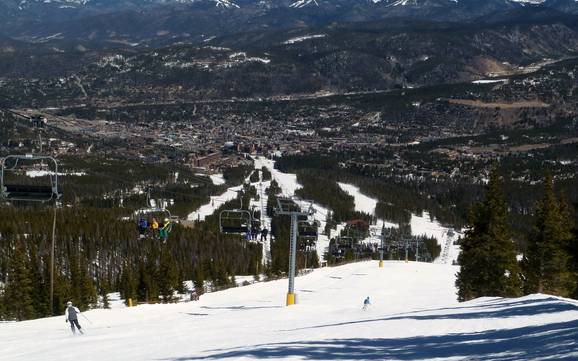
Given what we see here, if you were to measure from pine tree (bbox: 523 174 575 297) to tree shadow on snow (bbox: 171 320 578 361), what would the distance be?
2330 centimetres

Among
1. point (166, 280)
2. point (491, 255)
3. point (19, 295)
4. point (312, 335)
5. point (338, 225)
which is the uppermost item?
point (491, 255)

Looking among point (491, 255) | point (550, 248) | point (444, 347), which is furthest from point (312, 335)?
point (550, 248)

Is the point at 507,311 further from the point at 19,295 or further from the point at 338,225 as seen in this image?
the point at 338,225

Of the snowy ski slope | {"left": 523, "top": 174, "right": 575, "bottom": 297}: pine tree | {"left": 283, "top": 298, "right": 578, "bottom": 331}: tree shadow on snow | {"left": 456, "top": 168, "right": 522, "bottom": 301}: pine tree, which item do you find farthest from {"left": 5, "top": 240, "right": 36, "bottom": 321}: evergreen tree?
the snowy ski slope

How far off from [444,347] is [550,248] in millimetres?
26932

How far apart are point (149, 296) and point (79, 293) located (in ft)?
19.0

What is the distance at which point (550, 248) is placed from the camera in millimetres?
42625

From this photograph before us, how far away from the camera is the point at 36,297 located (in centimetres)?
5253

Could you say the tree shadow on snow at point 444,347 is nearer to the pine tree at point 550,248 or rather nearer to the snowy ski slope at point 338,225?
the pine tree at point 550,248

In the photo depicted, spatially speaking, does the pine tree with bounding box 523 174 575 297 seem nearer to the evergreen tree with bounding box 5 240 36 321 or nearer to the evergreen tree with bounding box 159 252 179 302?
the evergreen tree with bounding box 159 252 179 302

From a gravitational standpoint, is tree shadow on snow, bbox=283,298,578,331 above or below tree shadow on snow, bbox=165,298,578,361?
below

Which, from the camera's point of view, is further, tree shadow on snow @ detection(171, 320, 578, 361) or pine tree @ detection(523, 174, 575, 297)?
pine tree @ detection(523, 174, 575, 297)

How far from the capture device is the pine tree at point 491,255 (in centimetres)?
4125

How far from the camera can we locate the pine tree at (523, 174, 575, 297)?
4247 cm
